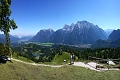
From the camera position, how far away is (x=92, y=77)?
118ft

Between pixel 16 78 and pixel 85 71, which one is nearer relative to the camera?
pixel 16 78

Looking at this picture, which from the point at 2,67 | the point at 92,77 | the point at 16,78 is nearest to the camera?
the point at 16,78

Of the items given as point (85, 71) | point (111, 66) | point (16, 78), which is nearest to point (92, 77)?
point (85, 71)

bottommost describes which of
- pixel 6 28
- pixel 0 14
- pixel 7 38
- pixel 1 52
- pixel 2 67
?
pixel 2 67

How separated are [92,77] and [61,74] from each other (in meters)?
8.06

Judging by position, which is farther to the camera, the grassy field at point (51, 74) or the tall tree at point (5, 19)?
the tall tree at point (5, 19)

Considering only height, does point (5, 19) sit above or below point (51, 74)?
above

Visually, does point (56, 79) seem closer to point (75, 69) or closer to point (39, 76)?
point (39, 76)

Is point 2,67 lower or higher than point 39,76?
higher

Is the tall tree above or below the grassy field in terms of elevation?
above

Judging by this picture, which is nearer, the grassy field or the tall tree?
the grassy field

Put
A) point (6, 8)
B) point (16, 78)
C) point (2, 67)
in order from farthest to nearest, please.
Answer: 1. point (6, 8)
2. point (2, 67)
3. point (16, 78)

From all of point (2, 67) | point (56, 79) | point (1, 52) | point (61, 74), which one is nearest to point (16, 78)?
point (2, 67)

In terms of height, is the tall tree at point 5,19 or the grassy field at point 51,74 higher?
the tall tree at point 5,19
